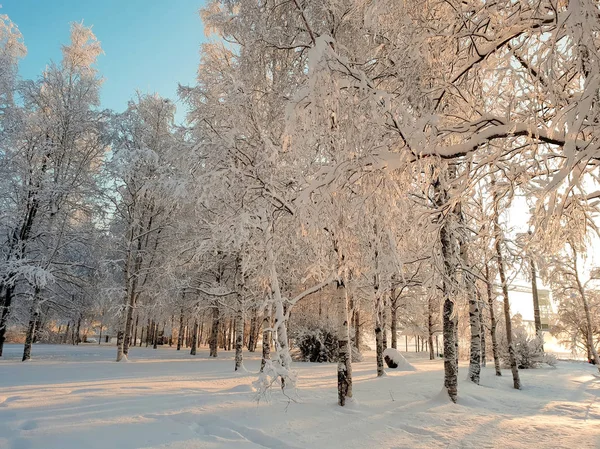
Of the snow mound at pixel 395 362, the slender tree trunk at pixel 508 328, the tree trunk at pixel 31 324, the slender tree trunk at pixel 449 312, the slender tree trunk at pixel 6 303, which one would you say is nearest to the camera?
the slender tree trunk at pixel 449 312

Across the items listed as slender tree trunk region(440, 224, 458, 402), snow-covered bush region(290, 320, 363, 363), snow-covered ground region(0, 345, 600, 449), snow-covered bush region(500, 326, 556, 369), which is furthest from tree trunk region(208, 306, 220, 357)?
snow-covered bush region(500, 326, 556, 369)

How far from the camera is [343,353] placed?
262 inches

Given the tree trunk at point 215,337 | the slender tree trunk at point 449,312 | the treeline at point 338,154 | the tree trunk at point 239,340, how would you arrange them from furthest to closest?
the tree trunk at point 215,337 < the tree trunk at point 239,340 < the slender tree trunk at point 449,312 < the treeline at point 338,154

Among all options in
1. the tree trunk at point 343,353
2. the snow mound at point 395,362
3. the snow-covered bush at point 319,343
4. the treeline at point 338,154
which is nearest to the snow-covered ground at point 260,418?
the tree trunk at point 343,353

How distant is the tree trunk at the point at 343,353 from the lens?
6.42 meters

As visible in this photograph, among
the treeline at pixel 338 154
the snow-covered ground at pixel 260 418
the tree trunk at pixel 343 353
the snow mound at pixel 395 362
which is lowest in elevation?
the snow mound at pixel 395 362

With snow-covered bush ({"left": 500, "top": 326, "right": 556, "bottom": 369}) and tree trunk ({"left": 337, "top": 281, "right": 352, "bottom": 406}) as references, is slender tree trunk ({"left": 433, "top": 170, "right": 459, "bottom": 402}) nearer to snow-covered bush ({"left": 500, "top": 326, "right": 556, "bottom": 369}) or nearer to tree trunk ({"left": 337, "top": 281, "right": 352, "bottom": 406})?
tree trunk ({"left": 337, "top": 281, "right": 352, "bottom": 406})

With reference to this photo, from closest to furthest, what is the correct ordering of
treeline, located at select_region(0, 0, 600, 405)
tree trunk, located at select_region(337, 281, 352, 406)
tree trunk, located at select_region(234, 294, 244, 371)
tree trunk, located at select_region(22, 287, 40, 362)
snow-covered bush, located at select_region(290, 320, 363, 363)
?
treeline, located at select_region(0, 0, 600, 405)
tree trunk, located at select_region(337, 281, 352, 406)
tree trunk, located at select_region(234, 294, 244, 371)
tree trunk, located at select_region(22, 287, 40, 362)
snow-covered bush, located at select_region(290, 320, 363, 363)

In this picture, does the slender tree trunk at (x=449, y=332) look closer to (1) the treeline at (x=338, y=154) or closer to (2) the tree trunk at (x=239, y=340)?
(1) the treeline at (x=338, y=154)

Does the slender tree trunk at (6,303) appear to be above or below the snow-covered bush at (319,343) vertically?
above

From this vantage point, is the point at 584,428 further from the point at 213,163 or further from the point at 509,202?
the point at 213,163

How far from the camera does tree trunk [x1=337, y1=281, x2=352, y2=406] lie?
6.42 metres

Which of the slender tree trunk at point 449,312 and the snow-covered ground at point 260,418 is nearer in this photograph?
the snow-covered ground at point 260,418

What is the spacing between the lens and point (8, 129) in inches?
551
